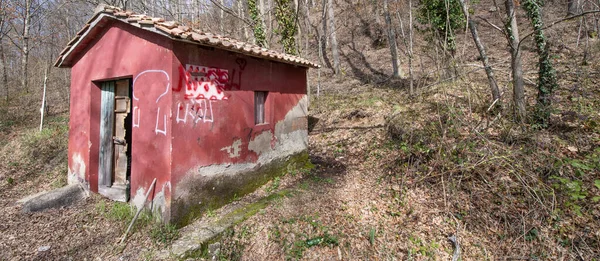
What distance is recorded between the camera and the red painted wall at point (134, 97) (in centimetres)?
393

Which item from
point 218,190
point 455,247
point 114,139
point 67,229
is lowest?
point 455,247

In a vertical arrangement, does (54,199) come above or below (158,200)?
below

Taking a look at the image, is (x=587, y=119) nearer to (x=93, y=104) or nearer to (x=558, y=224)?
(x=558, y=224)

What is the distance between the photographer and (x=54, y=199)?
5012 millimetres

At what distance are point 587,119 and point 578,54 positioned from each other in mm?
6516

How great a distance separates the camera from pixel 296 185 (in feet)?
18.3

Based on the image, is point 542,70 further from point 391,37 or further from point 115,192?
point 115,192

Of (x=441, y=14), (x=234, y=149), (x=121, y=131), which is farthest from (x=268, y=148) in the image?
(x=441, y=14)

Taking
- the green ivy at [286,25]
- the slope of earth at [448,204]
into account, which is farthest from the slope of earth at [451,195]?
the green ivy at [286,25]

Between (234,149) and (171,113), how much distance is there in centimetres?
137

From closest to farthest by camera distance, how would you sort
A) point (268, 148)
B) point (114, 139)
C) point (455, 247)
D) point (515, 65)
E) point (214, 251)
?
point (214, 251), point (455, 247), point (114, 139), point (268, 148), point (515, 65)

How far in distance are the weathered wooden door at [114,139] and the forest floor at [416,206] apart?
1.34 ft

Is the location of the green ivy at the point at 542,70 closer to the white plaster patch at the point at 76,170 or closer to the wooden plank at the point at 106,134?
the wooden plank at the point at 106,134

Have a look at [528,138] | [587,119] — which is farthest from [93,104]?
[587,119]
